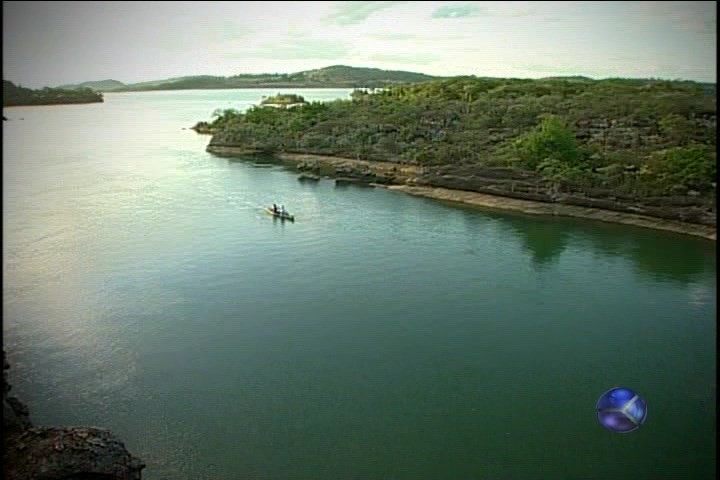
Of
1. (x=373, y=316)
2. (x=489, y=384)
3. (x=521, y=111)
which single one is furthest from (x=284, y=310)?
(x=521, y=111)

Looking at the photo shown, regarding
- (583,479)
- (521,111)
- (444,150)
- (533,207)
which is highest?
(521,111)

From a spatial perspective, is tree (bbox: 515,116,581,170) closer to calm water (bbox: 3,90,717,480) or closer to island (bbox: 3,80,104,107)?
calm water (bbox: 3,90,717,480)

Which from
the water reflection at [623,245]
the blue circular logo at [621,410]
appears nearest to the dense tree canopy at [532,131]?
the water reflection at [623,245]

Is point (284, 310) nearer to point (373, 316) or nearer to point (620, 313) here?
point (373, 316)

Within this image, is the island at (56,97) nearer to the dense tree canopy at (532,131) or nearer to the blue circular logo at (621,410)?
the dense tree canopy at (532,131)

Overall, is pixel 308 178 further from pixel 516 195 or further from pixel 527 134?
pixel 527 134

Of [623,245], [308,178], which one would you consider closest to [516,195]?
[623,245]

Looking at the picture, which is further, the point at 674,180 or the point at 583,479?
the point at 674,180
